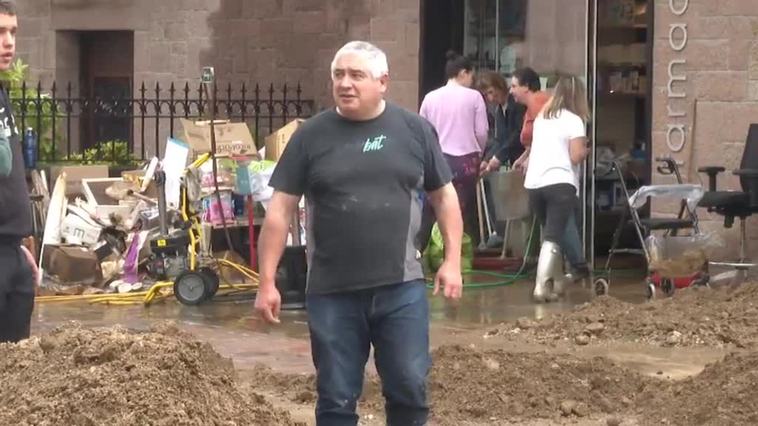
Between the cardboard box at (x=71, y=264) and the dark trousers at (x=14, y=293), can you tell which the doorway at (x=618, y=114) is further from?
the dark trousers at (x=14, y=293)

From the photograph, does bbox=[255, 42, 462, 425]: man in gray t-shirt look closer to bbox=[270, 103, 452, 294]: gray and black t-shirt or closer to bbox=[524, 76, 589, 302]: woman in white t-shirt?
bbox=[270, 103, 452, 294]: gray and black t-shirt

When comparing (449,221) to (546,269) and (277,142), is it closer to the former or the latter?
(546,269)

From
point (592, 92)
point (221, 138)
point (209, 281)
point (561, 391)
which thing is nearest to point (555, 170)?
point (592, 92)

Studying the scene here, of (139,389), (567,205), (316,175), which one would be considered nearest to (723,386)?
(316,175)

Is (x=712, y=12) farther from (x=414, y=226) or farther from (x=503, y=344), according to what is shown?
(x=414, y=226)

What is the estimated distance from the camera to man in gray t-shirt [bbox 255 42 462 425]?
245 inches

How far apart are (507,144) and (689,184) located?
91.9 inches

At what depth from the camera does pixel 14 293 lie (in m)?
6.35

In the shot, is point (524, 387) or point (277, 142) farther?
point (277, 142)

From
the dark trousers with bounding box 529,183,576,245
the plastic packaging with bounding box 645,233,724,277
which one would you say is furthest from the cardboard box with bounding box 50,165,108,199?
the plastic packaging with bounding box 645,233,724,277

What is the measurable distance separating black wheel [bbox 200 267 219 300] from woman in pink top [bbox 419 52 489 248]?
7.61 ft

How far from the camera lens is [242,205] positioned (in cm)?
1282

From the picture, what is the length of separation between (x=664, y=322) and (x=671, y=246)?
1892 mm

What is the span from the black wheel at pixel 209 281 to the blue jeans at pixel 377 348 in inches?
222
